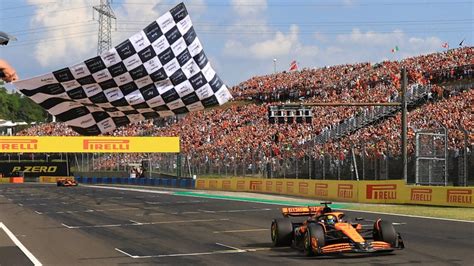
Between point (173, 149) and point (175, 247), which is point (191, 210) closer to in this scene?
point (175, 247)

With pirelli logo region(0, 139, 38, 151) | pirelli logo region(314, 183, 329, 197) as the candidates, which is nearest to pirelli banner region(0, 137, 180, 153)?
pirelli logo region(0, 139, 38, 151)

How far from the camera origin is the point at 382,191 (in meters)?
24.8

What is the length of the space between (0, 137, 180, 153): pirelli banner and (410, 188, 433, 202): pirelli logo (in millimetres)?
31268

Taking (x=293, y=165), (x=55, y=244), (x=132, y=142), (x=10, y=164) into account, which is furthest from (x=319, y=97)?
(x=55, y=244)

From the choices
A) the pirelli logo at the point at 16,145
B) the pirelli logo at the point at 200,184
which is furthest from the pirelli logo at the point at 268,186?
the pirelli logo at the point at 16,145

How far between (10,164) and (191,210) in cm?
5449

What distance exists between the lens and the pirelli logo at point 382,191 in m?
24.3

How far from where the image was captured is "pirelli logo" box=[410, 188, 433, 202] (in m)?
22.3

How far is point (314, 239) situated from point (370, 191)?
15.6m

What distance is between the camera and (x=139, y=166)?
55781 mm

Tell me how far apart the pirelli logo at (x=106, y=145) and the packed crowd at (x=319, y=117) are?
16.0 ft

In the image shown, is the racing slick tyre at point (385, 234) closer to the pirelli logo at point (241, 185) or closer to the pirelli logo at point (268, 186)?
the pirelli logo at point (268, 186)

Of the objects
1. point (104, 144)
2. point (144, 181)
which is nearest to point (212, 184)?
point (144, 181)

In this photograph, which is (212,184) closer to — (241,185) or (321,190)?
(241,185)
